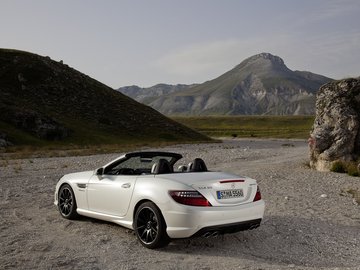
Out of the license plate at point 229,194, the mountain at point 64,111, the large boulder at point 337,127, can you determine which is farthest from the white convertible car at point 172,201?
the mountain at point 64,111

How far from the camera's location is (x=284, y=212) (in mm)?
11250

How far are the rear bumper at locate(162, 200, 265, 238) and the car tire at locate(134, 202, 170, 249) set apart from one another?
0.50 ft

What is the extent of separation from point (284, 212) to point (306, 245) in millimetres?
3008

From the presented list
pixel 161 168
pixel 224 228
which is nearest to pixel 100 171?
pixel 161 168

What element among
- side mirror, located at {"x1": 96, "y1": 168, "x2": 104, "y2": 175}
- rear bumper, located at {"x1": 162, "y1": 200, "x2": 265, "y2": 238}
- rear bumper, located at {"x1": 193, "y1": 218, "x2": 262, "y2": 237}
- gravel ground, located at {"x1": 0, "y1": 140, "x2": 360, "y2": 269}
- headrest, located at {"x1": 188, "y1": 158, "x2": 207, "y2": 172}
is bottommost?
gravel ground, located at {"x1": 0, "y1": 140, "x2": 360, "y2": 269}

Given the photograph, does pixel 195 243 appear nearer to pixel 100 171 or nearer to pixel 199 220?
pixel 199 220

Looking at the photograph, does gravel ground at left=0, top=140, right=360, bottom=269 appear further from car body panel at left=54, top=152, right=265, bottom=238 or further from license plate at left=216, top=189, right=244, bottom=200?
license plate at left=216, top=189, right=244, bottom=200

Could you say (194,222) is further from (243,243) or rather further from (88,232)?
(88,232)

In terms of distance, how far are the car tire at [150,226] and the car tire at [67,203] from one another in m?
2.47

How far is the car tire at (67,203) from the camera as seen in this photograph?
9898mm

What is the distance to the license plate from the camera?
7.57 metres

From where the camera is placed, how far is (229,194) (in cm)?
770

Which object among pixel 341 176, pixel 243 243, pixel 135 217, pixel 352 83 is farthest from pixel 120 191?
pixel 352 83

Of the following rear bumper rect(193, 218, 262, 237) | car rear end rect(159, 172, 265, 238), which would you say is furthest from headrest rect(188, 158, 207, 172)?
rear bumper rect(193, 218, 262, 237)
